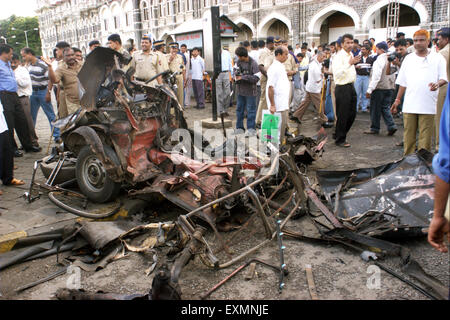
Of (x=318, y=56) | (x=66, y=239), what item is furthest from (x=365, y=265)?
(x=318, y=56)

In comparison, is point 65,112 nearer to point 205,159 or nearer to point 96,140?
point 96,140

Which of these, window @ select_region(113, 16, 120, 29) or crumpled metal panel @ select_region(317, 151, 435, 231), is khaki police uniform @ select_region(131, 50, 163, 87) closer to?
crumpled metal panel @ select_region(317, 151, 435, 231)

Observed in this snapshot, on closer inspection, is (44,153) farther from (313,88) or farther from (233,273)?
(313,88)

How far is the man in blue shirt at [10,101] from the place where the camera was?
6351 mm

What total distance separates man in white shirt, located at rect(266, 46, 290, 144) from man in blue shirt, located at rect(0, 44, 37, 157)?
15.7 feet

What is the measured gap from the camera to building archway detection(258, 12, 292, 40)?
25766 millimetres

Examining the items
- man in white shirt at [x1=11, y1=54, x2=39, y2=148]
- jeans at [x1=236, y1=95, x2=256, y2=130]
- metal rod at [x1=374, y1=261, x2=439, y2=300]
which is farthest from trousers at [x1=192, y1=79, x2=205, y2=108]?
metal rod at [x1=374, y1=261, x2=439, y2=300]

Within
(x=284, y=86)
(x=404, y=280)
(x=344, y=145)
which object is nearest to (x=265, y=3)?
(x=344, y=145)

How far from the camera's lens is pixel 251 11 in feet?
90.6

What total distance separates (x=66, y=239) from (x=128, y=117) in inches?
67.1

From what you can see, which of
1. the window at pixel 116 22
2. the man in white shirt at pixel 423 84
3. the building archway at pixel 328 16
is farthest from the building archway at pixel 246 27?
the window at pixel 116 22

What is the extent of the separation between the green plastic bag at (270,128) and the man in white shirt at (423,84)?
2.05 meters

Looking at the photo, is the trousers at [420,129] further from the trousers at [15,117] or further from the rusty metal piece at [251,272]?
the trousers at [15,117]

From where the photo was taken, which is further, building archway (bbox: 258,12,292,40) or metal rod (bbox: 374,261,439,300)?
building archway (bbox: 258,12,292,40)
